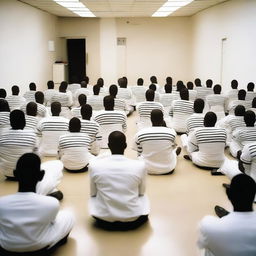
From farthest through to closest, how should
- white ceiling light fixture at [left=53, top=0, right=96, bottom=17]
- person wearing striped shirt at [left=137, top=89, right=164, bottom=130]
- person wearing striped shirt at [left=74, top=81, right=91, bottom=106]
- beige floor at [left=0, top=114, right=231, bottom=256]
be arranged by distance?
white ceiling light fixture at [left=53, top=0, right=96, bottom=17]
person wearing striped shirt at [left=74, top=81, right=91, bottom=106]
person wearing striped shirt at [left=137, top=89, right=164, bottom=130]
beige floor at [left=0, top=114, right=231, bottom=256]

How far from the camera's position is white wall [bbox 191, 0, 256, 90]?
1077 centimetres

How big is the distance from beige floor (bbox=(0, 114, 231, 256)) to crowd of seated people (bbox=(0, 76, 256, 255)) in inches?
5.8

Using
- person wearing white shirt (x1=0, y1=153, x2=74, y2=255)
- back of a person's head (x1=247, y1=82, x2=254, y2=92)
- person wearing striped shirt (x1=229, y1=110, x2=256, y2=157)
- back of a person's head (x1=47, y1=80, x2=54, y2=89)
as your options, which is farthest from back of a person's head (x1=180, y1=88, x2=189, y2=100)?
person wearing white shirt (x1=0, y1=153, x2=74, y2=255)

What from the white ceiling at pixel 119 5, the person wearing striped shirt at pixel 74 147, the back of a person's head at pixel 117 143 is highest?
the white ceiling at pixel 119 5

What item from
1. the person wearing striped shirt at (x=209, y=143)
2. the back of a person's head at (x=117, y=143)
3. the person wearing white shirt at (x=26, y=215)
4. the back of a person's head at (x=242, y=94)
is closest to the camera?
the person wearing white shirt at (x=26, y=215)

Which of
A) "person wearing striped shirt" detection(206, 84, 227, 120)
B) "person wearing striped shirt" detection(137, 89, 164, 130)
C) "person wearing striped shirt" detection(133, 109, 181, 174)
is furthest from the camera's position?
"person wearing striped shirt" detection(206, 84, 227, 120)

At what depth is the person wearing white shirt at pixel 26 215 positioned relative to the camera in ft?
9.66

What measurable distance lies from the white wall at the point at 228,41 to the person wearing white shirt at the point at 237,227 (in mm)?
8504

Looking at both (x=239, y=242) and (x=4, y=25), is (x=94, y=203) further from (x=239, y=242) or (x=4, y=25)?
(x=4, y=25)

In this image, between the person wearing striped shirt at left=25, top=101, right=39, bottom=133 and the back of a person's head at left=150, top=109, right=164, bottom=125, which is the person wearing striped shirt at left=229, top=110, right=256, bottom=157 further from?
the person wearing striped shirt at left=25, top=101, right=39, bottom=133

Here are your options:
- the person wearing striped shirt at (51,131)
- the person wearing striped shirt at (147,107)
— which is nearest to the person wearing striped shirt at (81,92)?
the person wearing striped shirt at (147,107)

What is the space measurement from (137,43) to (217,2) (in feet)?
18.9

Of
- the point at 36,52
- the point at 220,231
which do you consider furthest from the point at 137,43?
the point at 220,231

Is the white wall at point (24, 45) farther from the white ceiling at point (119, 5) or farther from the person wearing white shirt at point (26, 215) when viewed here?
the person wearing white shirt at point (26, 215)
